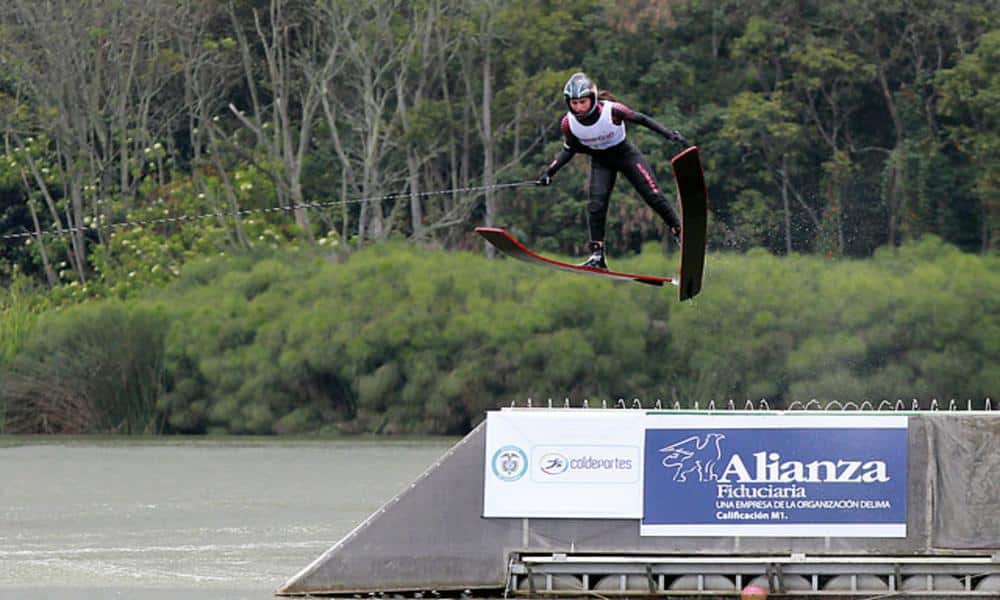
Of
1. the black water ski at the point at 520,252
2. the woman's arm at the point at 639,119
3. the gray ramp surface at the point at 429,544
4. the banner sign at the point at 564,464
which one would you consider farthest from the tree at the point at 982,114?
the gray ramp surface at the point at 429,544

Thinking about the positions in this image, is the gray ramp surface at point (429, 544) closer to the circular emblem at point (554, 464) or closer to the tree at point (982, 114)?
the circular emblem at point (554, 464)

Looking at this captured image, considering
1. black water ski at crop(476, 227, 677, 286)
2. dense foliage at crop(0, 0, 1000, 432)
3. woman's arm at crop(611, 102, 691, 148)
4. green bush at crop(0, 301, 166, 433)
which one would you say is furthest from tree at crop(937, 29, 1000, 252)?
woman's arm at crop(611, 102, 691, 148)

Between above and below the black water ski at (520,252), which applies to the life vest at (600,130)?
above

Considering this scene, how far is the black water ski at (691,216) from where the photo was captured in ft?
45.4

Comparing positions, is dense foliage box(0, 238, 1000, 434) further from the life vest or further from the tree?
the life vest

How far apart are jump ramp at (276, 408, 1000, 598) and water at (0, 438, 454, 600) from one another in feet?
3.51

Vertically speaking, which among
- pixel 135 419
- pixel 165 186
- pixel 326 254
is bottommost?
pixel 135 419

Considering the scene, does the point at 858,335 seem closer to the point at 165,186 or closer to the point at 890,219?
the point at 890,219

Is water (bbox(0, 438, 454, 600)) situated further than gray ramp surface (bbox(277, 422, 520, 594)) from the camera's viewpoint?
Yes

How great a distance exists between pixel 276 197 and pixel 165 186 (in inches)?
101

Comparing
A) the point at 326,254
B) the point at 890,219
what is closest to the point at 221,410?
the point at 326,254

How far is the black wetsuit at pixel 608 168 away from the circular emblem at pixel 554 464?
8.16ft

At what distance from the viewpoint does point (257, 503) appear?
19828 millimetres

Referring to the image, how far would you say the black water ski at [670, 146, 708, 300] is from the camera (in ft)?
45.4
